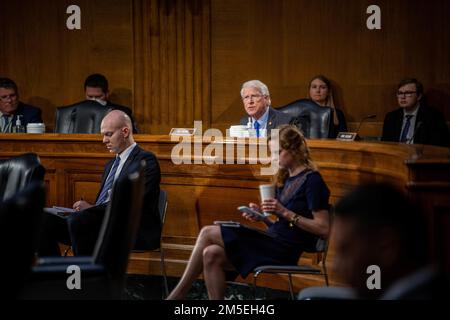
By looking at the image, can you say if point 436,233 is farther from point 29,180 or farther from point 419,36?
point 419,36

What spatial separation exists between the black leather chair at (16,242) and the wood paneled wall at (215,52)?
6335 millimetres

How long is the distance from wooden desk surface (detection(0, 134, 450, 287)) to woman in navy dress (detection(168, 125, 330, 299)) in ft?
1.58

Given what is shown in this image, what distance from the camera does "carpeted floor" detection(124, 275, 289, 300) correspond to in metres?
6.00

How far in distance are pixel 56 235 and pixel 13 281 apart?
130 inches

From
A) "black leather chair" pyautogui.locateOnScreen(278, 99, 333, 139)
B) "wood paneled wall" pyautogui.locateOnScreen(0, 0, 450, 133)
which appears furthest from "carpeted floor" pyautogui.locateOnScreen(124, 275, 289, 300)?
"wood paneled wall" pyautogui.locateOnScreen(0, 0, 450, 133)

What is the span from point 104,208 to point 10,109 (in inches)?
115

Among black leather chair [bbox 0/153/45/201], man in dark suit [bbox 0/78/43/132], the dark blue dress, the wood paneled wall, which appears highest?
the wood paneled wall

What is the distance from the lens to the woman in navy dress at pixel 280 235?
Result: 4816mm

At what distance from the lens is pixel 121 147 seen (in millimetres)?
5957

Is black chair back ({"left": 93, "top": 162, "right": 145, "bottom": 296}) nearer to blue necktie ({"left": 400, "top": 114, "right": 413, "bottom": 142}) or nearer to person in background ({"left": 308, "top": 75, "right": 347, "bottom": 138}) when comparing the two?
blue necktie ({"left": 400, "top": 114, "right": 413, "bottom": 142})

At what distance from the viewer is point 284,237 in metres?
4.91

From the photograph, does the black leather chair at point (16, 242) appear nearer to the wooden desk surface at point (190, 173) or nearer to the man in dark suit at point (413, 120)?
the wooden desk surface at point (190, 173)

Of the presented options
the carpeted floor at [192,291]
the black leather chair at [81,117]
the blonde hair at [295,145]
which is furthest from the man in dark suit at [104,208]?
the black leather chair at [81,117]

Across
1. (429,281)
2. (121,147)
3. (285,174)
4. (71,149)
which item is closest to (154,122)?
(71,149)
